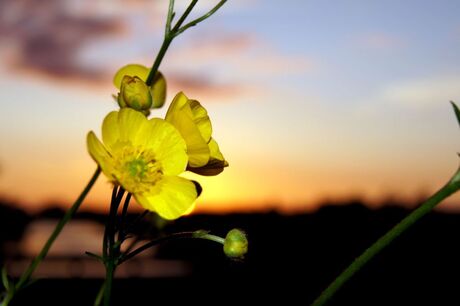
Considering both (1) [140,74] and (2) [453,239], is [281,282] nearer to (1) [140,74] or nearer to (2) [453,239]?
(2) [453,239]

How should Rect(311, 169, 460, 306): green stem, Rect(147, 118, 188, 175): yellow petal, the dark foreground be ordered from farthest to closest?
the dark foreground → Rect(147, 118, 188, 175): yellow petal → Rect(311, 169, 460, 306): green stem

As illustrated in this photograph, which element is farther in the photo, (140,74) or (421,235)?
(421,235)

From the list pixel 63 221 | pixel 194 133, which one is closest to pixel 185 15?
pixel 194 133

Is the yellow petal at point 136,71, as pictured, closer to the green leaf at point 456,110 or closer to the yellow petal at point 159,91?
the yellow petal at point 159,91

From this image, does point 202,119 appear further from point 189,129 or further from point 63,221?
point 63,221

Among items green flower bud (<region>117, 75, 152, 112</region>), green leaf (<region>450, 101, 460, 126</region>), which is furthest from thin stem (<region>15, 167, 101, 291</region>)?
green leaf (<region>450, 101, 460, 126</region>)

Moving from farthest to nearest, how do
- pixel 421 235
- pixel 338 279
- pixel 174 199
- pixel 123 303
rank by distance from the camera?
pixel 421 235
pixel 123 303
pixel 174 199
pixel 338 279

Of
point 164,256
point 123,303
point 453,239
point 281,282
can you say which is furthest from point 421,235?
point 123,303

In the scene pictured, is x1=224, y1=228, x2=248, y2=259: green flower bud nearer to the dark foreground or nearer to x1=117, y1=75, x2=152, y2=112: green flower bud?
x1=117, y1=75, x2=152, y2=112: green flower bud
